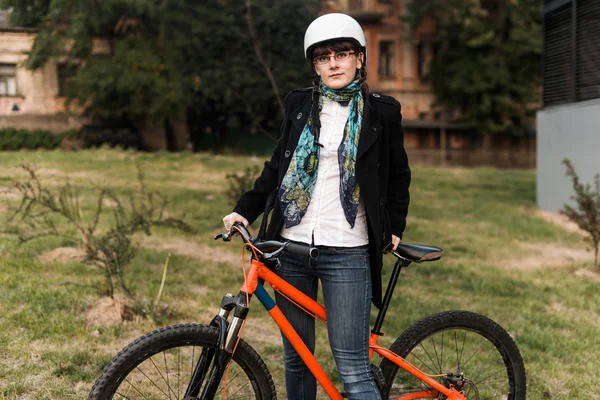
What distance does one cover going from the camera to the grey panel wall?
10.9 meters

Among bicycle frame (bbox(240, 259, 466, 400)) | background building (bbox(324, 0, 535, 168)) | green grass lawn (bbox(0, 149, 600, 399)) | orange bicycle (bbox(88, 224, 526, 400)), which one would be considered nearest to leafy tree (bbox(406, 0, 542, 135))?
background building (bbox(324, 0, 535, 168))

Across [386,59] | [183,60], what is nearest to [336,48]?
[183,60]

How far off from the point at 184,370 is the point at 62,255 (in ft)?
14.4

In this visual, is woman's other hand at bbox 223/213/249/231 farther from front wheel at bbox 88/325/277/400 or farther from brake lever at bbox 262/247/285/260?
front wheel at bbox 88/325/277/400

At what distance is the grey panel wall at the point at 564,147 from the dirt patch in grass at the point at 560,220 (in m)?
0.19

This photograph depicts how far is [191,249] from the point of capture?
8336 mm

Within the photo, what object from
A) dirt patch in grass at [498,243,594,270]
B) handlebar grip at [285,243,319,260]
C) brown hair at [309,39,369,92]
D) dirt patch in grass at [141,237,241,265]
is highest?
brown hair at [309,39,369,92]

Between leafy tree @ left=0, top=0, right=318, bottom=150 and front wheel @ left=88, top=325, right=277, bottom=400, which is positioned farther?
leafy tree @ left=0, top=0, right=318, bottom=150

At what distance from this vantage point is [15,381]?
149 inches

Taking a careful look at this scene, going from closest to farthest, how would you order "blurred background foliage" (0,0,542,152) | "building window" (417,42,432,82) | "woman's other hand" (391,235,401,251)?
"woman's other hand" (391,235,401,251) < "blurred background foliage" (0,0,542,152) < "building window" (417,42,432,82)

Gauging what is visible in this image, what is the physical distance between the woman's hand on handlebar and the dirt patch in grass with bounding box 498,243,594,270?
6093 mm

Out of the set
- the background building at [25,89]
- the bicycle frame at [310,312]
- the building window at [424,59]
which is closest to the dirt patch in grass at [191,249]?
the background building at [25,89]

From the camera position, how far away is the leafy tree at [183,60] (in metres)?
20.9

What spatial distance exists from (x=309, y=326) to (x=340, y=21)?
1317mm
